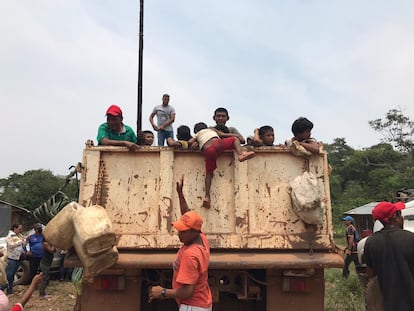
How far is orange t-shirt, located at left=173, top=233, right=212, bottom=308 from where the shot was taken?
2715 mm

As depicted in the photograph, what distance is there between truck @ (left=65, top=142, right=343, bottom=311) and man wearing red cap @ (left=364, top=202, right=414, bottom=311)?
0.42 m

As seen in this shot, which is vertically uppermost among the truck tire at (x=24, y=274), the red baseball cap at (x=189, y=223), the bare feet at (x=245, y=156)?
the bare feet at (x=245, y=156)

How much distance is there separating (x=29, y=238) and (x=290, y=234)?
299 inches

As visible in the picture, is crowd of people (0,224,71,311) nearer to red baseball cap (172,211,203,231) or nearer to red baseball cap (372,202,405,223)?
red baseball cap (172,211,203,231)

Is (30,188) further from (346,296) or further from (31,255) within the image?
(346,296)

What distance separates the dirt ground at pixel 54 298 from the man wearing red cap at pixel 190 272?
201 inches

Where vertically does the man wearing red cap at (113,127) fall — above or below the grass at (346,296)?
above

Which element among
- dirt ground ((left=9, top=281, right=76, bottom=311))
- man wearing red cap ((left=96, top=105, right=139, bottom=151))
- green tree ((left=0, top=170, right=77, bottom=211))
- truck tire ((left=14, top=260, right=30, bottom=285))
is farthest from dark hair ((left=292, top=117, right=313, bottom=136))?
green tree ((left=0, top=170, right=77, bottom=211))

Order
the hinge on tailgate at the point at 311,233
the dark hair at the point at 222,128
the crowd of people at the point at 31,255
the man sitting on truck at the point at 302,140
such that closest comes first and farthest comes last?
the hinge on tailgate at the point at 311,233, the man sitting on truck at the point at 302,140, the dark hair at the point at 222,128, the crowd of people at the point at 31,255

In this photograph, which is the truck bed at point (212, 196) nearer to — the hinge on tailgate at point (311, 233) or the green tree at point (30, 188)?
the hinge on tailgate at point (311, 233)

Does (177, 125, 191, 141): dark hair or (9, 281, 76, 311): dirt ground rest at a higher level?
(177, 125, 191, 141): dark hair

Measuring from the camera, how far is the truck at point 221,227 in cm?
355

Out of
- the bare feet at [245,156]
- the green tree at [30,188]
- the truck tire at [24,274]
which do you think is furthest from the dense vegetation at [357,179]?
the bare feet at [245,156]

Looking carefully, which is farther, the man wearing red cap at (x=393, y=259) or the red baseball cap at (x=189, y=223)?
the man wearing red cap at (x=393, y=259)
